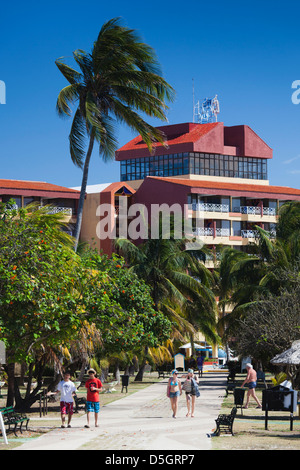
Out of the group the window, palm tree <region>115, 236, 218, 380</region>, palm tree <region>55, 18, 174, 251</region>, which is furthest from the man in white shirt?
the window

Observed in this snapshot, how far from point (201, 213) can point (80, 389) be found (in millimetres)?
36434

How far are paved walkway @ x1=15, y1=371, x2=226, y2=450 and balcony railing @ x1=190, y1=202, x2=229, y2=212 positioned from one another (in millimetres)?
43725

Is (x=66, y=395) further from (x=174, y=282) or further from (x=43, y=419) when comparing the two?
(x=174, y=282)

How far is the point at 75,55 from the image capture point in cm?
3055

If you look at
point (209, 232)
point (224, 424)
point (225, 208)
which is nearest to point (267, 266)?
point (224, 424)

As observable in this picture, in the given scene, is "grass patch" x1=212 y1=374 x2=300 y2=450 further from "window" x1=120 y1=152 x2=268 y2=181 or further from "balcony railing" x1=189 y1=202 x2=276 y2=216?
"window" x1=120 y1=152 x2=268 y2=181

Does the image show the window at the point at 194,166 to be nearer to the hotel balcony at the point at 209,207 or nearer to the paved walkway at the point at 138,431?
the hotel balcony at the point at 209,207

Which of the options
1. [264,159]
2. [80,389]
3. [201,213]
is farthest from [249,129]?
[80,389]

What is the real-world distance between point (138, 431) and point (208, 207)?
55006 mm

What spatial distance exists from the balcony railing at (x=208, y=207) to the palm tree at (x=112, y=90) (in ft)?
133

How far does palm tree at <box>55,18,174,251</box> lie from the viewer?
3008 cm

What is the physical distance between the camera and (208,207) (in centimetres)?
7288

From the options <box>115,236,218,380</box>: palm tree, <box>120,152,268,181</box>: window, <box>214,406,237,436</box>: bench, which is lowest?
<box>214,406,237,436</box>: bench
